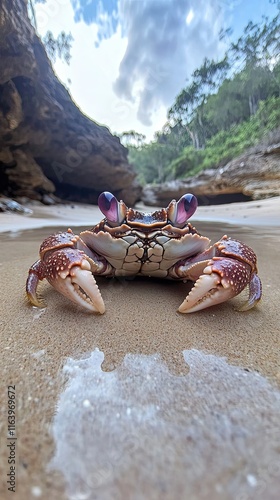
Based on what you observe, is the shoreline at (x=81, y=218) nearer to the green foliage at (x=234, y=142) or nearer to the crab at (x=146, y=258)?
the crab at (x=146, y=258)

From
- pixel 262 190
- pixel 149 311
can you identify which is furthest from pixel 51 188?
pixel 149 311

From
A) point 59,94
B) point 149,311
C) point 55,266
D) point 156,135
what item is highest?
point 156,135

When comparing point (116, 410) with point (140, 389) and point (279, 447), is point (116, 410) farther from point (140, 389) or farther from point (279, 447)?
point (279, 447)

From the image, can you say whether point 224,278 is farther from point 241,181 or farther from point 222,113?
point 222,113

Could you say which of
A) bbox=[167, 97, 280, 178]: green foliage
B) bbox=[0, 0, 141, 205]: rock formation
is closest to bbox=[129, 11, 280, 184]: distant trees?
bbox=[167, 97, 280, 178]: green foliage

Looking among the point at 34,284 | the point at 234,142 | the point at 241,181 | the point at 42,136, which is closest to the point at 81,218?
the point at 42,136

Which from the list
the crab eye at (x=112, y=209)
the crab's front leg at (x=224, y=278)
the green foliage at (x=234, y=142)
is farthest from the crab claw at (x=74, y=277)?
the green foliage at (x=234, y=142)

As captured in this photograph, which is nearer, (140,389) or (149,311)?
(140,389)

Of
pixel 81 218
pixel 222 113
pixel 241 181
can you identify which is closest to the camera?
pixel 81 218
